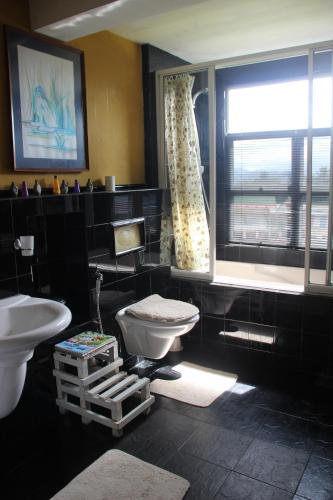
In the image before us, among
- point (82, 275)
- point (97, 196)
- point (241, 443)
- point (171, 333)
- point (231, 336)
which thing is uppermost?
point (97, 196)

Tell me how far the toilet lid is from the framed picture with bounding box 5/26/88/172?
997 mm

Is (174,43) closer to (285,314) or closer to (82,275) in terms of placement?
(82,275)

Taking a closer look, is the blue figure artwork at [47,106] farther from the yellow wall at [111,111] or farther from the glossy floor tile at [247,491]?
the glossy floor tile at [247,491]

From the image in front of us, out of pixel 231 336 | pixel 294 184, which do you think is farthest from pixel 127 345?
pixel 294 184

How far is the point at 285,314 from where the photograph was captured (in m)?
2.99

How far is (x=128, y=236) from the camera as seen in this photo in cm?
294

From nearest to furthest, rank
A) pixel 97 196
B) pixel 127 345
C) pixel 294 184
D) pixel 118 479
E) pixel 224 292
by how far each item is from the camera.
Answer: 1. pixel 118 479
2. pixel 97 196
3. pixel 127 345
4. pixel 224 292
5. pixel 294 184

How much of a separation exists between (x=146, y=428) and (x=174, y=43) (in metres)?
2.82

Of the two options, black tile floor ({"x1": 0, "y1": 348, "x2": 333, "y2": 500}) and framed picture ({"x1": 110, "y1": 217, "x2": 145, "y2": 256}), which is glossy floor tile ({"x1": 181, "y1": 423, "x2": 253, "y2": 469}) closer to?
black tile floor ({"x1": 0, "y1": 348, "x2": 333, "y2": 500})

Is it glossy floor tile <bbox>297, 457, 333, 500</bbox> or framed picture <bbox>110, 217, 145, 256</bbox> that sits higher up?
framed picture <bbox>110, 217, 145, 256</bbox>

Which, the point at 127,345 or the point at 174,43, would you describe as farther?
the point at 174,43

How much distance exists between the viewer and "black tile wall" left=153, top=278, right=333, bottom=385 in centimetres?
287

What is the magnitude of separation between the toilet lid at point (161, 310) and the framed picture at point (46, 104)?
1.00m

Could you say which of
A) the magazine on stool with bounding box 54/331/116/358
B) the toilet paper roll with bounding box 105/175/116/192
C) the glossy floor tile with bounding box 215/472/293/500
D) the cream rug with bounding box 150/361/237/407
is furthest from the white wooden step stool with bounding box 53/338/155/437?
the toilet paper roll with bounding box 105/175/116/192
